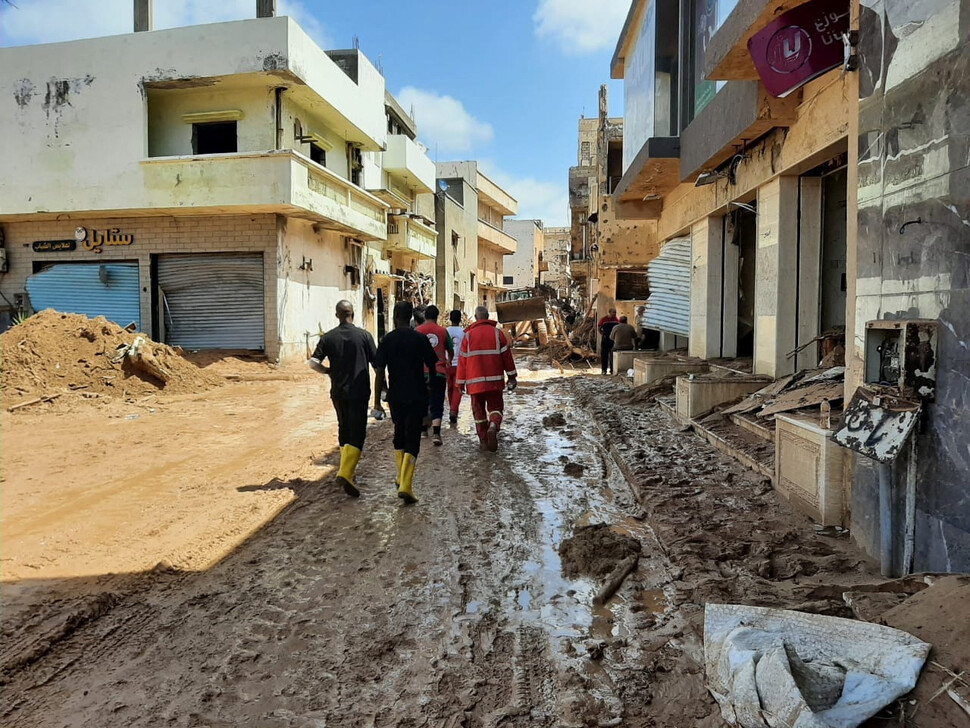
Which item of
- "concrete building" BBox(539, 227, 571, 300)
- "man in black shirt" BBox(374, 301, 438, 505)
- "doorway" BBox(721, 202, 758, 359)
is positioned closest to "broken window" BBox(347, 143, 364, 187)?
"doorway" BBox(721, 202, 758, 359)

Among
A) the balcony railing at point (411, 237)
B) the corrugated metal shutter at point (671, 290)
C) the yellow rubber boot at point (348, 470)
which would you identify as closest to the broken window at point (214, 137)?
the balcony railing at point (411, 237)

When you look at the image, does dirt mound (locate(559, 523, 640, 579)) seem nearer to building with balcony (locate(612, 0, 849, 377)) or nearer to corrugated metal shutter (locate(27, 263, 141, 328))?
building with balcony (locate(612, 0, 849, 377))

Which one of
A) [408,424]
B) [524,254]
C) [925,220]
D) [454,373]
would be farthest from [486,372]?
[524,254]

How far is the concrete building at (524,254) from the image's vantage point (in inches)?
2451

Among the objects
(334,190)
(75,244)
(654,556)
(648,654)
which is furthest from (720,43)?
(75,244)

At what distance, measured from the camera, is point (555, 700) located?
2.83 meters

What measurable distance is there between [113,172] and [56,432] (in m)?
9.93

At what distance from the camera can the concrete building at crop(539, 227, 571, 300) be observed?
67.6 metres

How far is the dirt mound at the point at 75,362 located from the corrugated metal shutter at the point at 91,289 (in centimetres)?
493

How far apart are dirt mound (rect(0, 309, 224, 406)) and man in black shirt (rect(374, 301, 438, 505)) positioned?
8689mm

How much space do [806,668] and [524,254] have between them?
62.3 metres

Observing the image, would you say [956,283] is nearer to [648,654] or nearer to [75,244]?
[648,654]

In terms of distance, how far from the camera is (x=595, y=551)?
4605mm

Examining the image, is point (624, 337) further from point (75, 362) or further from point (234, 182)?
point (75, 362)
